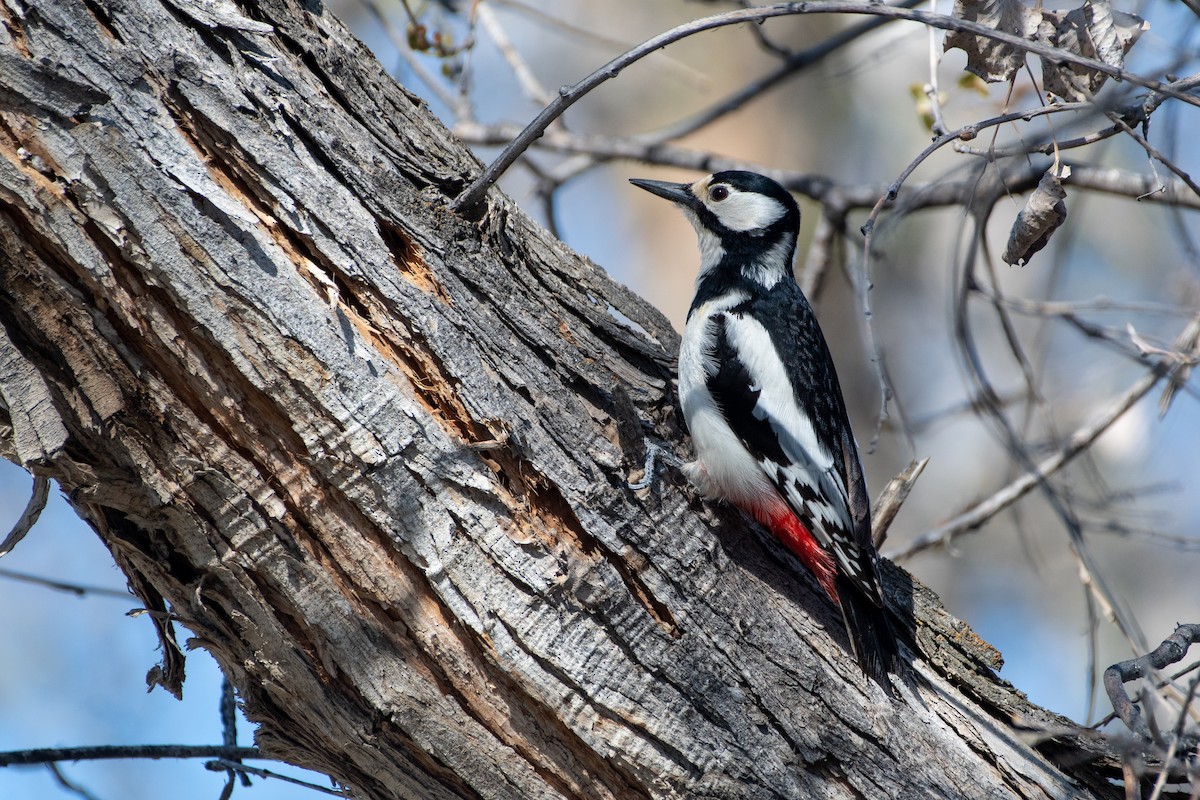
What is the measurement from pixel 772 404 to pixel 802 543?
72 centimetres

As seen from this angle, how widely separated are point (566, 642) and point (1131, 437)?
610 centimetres

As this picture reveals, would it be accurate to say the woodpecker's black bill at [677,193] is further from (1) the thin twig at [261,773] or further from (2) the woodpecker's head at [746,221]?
(1) the thin twig at [261,773]

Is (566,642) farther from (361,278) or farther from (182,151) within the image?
(182,151)

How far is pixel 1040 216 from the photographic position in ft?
7.25

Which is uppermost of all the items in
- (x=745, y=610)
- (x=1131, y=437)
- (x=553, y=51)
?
(x=553, y=51)

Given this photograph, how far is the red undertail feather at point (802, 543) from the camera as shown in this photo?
8.71ft

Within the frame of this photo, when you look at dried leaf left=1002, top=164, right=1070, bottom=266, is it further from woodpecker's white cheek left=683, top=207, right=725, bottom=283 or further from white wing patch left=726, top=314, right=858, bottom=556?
woodpecker's white cheek left=683, top=207, right=725, bottom=283

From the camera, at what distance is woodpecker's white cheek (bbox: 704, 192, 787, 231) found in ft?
12.8

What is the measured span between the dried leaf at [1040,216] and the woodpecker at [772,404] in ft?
3.07

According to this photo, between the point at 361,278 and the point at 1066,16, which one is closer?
the point at 361,278

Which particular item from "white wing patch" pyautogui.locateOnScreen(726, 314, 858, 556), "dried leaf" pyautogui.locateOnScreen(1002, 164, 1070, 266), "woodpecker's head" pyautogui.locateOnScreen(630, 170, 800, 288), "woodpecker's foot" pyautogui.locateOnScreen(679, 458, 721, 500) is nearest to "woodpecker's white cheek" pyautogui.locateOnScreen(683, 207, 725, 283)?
"woodpecker's head" pyautogui.locateOnScreen(630, 170, 800, 288)

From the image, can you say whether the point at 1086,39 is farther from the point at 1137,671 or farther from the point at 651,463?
the point at 1137,671

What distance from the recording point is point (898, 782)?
91.7 inches

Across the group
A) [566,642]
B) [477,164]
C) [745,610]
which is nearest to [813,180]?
[477,164]
